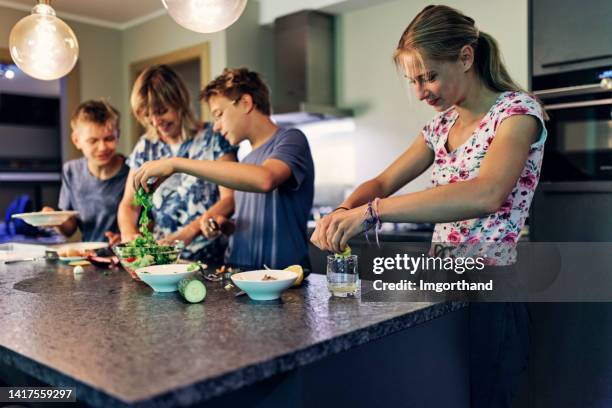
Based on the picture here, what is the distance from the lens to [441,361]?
1380mm

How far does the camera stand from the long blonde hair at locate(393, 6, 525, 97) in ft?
4.49

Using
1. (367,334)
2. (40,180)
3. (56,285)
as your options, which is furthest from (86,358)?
(40,180)

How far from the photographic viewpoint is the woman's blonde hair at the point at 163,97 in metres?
2.26

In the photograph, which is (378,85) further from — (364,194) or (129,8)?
(364,194)

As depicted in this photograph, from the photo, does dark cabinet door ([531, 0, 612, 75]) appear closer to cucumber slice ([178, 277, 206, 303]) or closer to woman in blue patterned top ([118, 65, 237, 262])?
woman in blue patterned top ([118, 65, 237, 262])

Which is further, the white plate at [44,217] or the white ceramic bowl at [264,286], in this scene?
the white plate at [44,217]

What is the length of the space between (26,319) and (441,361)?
97cm

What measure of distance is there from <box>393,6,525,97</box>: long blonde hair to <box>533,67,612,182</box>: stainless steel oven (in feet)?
3.67

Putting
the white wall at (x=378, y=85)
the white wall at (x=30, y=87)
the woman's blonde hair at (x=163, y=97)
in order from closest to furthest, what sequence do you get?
the woman's blonde hair at (x=163, y=97)
the white wall at (x=378, y=85)
the white wall at (x=30, y=87)

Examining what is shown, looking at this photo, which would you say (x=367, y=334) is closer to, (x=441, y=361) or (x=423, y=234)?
(x=441, y=361)

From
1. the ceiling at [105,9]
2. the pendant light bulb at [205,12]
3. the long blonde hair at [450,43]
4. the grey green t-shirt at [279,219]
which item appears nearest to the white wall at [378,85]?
the ceiling at [105,9]

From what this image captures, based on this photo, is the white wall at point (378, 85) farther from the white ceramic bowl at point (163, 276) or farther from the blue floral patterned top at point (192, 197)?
the white ceramic bowl at point (163, 276)

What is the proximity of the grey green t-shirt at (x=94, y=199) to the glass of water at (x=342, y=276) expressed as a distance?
162 cm

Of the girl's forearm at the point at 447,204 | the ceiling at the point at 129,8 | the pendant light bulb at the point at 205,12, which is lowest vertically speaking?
the girl's forearm at the point at 447,204
